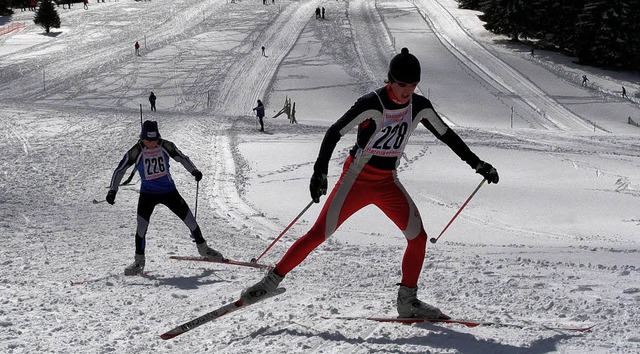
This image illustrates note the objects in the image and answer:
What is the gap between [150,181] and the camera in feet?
25.9

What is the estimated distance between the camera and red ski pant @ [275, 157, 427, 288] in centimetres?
492

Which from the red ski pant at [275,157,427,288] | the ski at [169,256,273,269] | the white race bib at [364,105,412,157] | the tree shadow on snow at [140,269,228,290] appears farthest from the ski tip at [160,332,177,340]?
the ski at [169,256,273,269]

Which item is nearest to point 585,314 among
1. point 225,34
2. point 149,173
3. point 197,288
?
point 197,288

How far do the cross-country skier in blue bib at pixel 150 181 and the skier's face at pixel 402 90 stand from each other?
3.79m

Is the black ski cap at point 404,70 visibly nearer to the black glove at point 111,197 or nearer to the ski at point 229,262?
the ski at point 229,262

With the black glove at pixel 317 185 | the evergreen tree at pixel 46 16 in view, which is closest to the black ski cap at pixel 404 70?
the black glove at pixel 317 185

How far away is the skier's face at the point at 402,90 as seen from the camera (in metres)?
4.72

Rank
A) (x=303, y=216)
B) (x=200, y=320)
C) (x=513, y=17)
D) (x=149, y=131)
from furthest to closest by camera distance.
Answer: (x=513, y=17), (x=303, y=216), (x=149, y=131), (x=200, y=320)

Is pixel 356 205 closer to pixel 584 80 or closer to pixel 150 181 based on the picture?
pixel 150 181

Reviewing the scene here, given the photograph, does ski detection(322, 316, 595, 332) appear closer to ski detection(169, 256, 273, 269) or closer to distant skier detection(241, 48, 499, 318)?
distant skier detection(241, 48, 499, 318)

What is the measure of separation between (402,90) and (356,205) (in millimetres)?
927

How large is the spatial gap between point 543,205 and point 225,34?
4160 centimetres

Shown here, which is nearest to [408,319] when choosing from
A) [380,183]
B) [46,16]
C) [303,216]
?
[380,183]

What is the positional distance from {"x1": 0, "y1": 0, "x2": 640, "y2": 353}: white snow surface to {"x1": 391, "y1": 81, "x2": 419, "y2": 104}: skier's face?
170 centimetres
